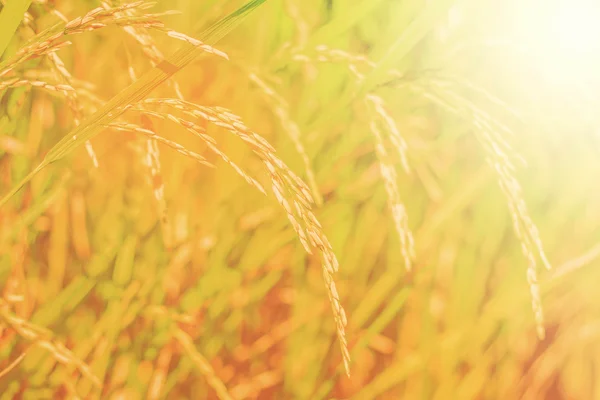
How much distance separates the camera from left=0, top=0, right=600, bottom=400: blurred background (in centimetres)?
69

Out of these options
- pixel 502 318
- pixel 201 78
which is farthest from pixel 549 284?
pixel 201 78

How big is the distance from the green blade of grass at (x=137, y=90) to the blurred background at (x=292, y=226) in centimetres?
16

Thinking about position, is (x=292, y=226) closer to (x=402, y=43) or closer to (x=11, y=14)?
(x=402, y=43)

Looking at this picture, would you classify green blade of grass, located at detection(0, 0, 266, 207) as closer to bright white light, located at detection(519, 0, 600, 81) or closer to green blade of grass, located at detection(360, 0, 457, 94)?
green blade of grass, located at detection(360, 0, 457, 94)

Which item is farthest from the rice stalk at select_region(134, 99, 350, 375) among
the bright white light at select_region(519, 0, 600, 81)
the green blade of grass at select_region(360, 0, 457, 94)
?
the bright white light at select_region(519, 0, 600, 81)

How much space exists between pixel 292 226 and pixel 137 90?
33 cm

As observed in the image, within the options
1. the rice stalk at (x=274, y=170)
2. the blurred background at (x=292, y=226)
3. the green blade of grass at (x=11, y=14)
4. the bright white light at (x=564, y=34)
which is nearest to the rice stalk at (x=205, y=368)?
the blurred background at (x=292, y=226)

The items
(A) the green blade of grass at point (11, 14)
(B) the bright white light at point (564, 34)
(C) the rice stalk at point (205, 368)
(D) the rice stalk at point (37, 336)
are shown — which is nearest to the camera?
(A) the green blade of grass at point (11, 14)

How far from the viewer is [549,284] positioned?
0.72m

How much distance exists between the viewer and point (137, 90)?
42 cm

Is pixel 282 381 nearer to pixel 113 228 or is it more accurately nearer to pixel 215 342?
pixel 215 342

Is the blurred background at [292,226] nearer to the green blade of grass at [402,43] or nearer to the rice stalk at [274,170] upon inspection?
the green blade of grass at [402,43]

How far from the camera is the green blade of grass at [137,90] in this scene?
1.29ft

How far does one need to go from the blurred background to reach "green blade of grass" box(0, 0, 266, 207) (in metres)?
0.16
